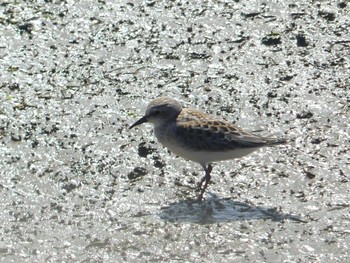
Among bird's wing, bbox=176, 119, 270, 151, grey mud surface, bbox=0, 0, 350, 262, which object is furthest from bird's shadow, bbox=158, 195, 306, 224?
bird's wing, bbox=176, 119, 270, 151

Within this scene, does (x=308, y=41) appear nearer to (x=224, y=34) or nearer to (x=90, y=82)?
(x=224, y=34)

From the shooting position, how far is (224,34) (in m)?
10.3

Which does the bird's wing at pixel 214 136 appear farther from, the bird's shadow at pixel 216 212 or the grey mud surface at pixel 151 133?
the bird's shadow at pixel 216 212

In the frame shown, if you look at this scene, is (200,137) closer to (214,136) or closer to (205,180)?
(214,136)

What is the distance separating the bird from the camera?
8.19 metres

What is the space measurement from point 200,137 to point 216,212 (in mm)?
730

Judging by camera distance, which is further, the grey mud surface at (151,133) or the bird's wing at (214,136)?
the bird's wing at (214,136)

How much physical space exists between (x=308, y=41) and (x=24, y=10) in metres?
3.04

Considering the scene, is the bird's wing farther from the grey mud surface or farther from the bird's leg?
the grey mud surface

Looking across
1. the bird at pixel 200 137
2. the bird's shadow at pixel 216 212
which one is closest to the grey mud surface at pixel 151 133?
the bird's shadow at pixel 216 212

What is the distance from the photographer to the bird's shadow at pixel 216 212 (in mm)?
7781

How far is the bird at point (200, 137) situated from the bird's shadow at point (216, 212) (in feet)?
0.34

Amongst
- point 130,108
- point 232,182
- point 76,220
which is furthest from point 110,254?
point 130,108

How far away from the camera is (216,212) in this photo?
311 inches
